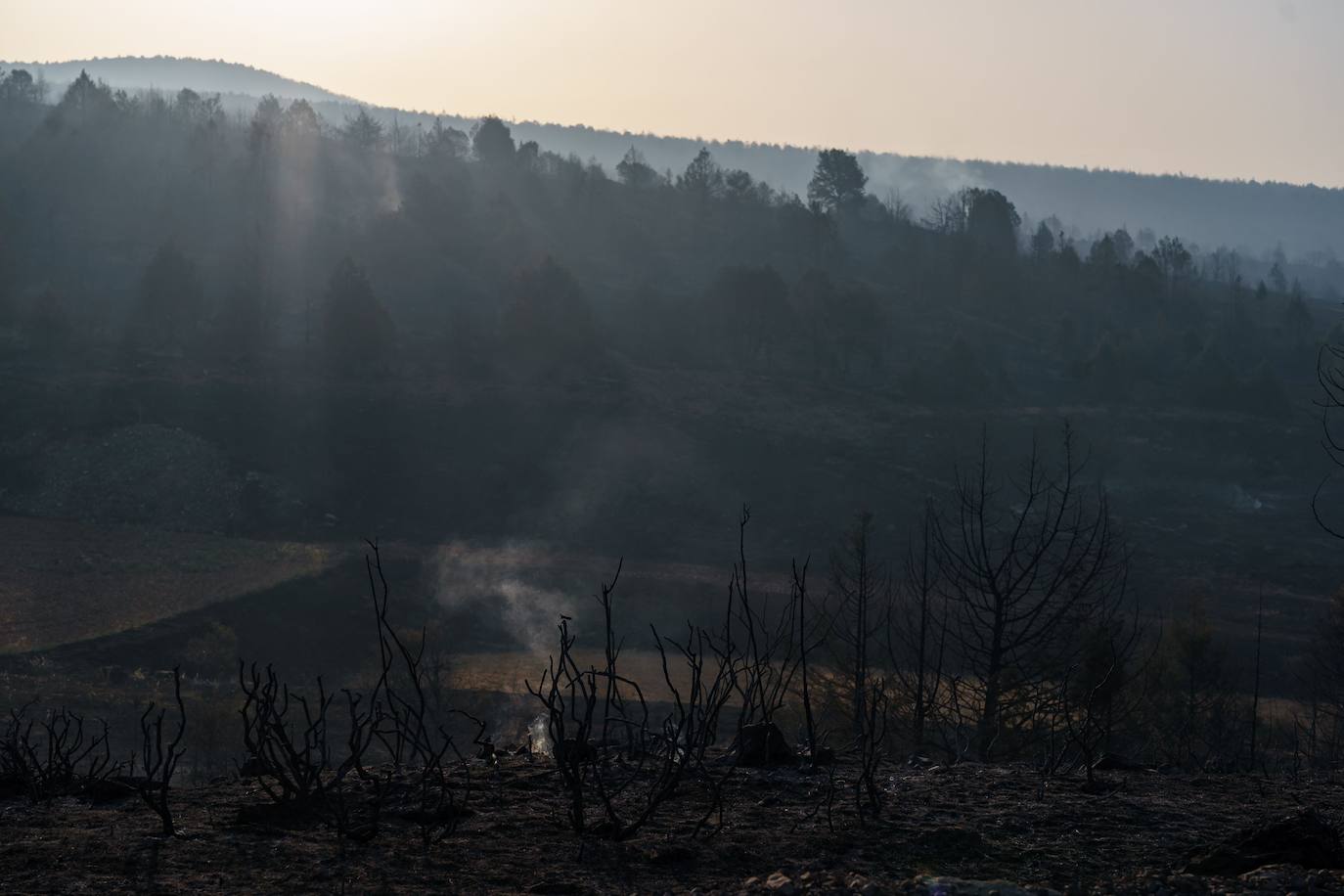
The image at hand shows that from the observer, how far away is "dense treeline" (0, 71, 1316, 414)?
6744cm

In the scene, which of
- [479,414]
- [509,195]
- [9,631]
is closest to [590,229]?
[509,195]

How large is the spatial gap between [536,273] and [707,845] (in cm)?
6351

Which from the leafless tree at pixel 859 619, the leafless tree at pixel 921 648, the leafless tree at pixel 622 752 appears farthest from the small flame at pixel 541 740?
the leafless tree at pixel 921 648

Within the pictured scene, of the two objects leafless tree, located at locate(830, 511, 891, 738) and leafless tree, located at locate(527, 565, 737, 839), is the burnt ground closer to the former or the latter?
leafless tree, located at locate(527, 565, 737, 839)

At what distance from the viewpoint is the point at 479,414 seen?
209 ft

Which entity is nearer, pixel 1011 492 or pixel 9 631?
pixel 9 631

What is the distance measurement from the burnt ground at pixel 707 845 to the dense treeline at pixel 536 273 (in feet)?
195

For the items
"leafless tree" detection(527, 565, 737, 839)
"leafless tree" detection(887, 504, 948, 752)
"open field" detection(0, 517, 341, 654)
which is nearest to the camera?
"leafless tree" detection(527, 565, 737, 839)

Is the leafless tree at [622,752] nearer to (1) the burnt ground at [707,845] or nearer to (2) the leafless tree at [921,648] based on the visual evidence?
(1) the burnt ground at [707,845]

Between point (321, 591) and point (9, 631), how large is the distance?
10574 millimetres

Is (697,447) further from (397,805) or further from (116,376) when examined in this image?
(397,805)

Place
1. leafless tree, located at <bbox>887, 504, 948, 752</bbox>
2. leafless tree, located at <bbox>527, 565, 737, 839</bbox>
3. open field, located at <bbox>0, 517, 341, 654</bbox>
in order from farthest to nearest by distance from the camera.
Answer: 1. open field, located at <bbox>0, 517, 341, 654</bbox>
2. leafless tree, located at <bbox>887, 504, 948, 752</bbox>
3. leafless tree, located at <bbox>527, 565, 737, 839</bbox>

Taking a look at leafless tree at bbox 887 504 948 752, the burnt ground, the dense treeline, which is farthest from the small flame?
the dense treeline

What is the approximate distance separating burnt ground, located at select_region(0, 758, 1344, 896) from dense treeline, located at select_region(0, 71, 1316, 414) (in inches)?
2342
